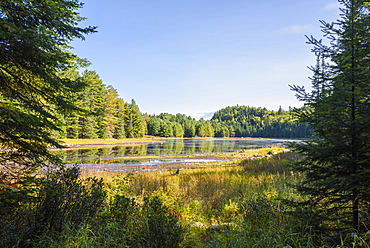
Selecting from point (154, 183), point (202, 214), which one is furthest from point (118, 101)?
point (202, 214)

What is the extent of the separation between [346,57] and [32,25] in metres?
5.98

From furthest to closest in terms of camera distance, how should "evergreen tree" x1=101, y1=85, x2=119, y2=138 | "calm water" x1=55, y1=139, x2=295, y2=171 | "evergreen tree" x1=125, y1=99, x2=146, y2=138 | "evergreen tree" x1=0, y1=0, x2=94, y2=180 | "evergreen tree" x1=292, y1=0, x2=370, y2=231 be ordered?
"evergreen tree" x1=125, y1=99, x2=146, y2=138
"evergreen tree" x1=101, y1=85, x2=119, y2=138
"calm water" x1=55, y1=139, x2=295, y2=171
"evergreen tree" x1=0, y1=0, x2=94, y2=180
"evergreen tree" x1=292, y1=0, x2=370, y2=231

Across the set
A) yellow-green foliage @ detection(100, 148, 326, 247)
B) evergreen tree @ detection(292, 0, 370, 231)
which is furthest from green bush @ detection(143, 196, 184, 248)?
evergreen tree @ detection(292, 0, 370, 231)

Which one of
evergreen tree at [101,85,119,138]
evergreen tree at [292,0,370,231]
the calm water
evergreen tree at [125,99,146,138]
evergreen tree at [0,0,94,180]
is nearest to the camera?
evergreen tree at [292,0,370,231]

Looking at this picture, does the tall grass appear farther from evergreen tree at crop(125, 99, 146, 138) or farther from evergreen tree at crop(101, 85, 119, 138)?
evergreen tree at crop(125, 99, 146, 138)

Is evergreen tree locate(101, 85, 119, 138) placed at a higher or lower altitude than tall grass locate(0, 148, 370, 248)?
higher

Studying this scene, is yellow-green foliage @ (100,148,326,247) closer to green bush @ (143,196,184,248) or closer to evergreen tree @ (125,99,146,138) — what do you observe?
green bush @ (143,196,184,248)

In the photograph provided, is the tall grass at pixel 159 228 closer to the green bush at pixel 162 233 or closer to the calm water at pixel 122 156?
the green bush at pixel 162 233

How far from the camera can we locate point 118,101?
6012 centimetres

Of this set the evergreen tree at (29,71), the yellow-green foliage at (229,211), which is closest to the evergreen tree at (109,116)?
the yellow-green foliage at (229,211)

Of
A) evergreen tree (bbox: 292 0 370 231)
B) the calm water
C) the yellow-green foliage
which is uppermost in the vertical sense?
evergreen tree (bbox: 292 0 370 231)

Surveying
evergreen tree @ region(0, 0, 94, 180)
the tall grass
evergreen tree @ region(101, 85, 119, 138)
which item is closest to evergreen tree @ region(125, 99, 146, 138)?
evergreen tree @ region(101, 85, 119, 138)

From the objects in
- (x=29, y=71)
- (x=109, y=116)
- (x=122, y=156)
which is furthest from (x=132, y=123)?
(x=29, y=71)

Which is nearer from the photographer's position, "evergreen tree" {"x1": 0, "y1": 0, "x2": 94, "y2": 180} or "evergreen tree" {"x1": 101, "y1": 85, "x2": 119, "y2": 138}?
"evergreen tree" {"x1": 0, "y1": 0, "x2": 94, "y2": 180}
